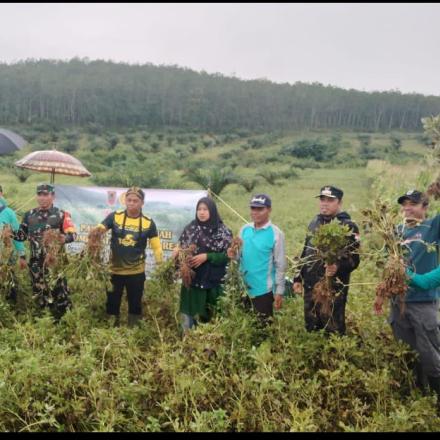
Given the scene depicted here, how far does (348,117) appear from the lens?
64125 mm

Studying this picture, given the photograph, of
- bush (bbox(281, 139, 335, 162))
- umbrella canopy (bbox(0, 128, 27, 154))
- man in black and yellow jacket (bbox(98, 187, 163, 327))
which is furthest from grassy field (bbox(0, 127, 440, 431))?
bush (bbox(281, 139, 335, 162))

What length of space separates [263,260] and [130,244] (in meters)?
1.22

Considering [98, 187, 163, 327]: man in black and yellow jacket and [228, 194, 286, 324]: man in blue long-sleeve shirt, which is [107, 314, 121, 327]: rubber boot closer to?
[98, 187, 163, 327]: man in black and yellow jacket

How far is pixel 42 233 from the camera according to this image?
421cm

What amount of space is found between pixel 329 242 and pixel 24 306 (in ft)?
10.2

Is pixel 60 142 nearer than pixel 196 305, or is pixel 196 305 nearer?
pixel 196 305

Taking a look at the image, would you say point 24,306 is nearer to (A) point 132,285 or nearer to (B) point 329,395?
(A) point 132,285

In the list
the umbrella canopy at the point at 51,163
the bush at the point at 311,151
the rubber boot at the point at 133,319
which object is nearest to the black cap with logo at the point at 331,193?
the rubber boot at the point at 133,319

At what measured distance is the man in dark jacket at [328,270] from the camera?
11.1 feet

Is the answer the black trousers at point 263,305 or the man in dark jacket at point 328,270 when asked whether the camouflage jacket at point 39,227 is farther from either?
the man in dark jacket at point 328,270

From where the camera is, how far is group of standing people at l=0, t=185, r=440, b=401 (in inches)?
126

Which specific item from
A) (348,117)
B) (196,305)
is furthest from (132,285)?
(348,117)

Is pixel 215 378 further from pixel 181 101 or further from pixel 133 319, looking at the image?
pixel 181 101

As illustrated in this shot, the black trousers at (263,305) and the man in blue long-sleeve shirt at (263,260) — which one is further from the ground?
the man in blue long-sleeve shirt at (263,260)
